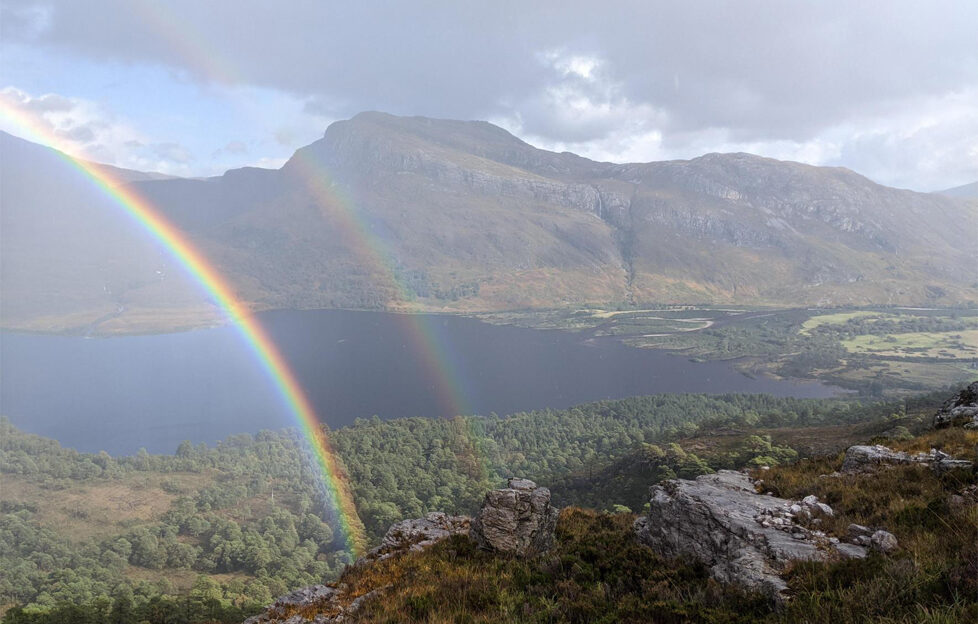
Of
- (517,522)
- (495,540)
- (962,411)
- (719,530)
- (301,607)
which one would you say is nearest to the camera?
(719,530)

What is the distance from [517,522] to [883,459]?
39.3ft

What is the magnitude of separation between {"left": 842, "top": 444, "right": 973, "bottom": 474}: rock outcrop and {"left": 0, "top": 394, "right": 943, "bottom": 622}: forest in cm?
3050

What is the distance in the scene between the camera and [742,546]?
33.9 feet

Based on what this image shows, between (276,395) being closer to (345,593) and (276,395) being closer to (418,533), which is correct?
(418,533)

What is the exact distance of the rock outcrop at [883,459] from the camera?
42.0 ft

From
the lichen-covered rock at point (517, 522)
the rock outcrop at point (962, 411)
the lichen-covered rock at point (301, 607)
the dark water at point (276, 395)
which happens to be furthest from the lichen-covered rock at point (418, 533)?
the dark water at point (276, 395)

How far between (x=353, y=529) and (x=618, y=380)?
129m

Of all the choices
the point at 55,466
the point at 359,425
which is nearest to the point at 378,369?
the point at 359,425

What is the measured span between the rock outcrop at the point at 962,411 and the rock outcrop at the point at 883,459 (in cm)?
479

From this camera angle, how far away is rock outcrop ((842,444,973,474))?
12802 mm

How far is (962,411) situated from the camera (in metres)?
18.9

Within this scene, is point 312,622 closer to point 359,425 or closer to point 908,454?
point 908,454

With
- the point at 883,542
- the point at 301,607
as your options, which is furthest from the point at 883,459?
the point at 301,607

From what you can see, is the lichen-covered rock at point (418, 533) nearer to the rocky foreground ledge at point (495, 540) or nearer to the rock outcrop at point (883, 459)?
the rocky foreground ledge at point (495, 540)
